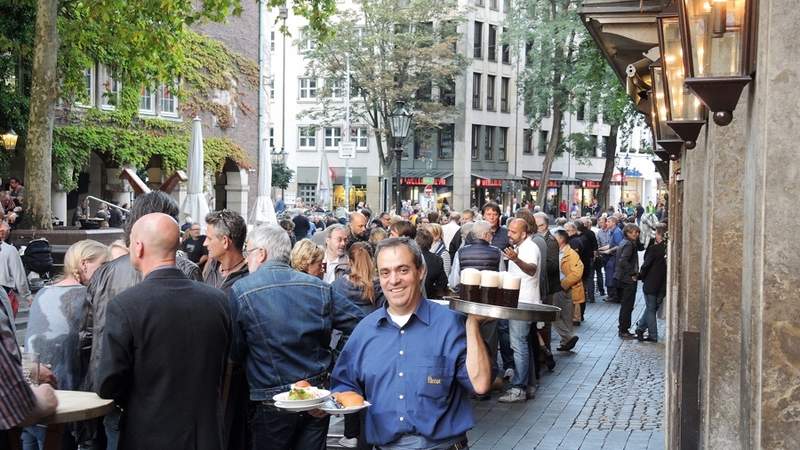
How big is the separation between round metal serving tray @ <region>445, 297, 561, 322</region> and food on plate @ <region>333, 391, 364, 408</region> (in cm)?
60

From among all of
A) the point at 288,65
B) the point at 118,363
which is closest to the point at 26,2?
the point at 118,363

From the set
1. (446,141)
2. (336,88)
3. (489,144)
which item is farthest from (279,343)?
(489,144)

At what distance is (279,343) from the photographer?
668cm

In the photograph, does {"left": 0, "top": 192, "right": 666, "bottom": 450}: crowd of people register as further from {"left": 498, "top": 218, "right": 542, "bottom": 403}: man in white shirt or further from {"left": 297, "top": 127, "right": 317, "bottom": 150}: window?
{"left": 297, "top": 127, "right": 317, "bottom": 150}: window

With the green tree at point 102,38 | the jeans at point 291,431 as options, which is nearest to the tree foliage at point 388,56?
the green tree at point 102,38

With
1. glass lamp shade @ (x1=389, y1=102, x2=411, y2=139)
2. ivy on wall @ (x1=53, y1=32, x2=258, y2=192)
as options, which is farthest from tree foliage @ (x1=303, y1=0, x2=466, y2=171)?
glass lamp shade @ (x1=389, y1=102, x2=411, y2=139)

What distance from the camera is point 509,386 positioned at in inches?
539

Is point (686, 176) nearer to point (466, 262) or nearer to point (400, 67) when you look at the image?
point (466, 262)

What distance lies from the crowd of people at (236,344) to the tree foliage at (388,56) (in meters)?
53.1

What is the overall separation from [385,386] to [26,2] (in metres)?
25.3

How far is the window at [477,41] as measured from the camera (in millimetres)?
75750

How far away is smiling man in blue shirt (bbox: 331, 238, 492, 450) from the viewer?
16.1 feet

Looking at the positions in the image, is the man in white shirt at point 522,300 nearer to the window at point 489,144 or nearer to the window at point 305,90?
the window at point 305,90

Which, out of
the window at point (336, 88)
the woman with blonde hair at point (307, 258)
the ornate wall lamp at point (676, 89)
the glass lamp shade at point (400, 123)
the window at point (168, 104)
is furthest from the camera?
the window at point (336, 88)
